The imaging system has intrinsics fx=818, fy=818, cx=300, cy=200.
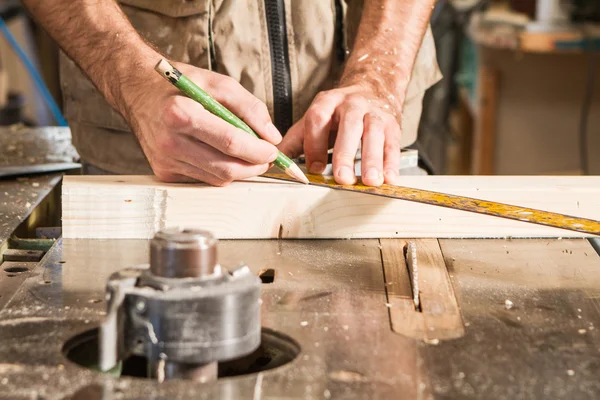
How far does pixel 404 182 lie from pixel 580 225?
32 cm

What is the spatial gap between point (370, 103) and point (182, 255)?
0.79m

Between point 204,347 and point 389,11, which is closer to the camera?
point 204,347

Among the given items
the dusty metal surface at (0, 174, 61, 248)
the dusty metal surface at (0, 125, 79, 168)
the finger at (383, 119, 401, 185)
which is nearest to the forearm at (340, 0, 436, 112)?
the finger at (383, 119, 401, 185)

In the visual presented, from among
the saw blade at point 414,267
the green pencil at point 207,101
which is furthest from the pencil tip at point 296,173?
the saw blade at point 414,267

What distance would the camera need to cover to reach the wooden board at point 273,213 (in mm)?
1339

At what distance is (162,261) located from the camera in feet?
2.84

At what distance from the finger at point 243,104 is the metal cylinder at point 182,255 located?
522 millimetres

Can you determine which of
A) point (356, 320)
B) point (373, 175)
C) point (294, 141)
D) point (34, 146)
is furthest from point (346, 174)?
point (34, 146)

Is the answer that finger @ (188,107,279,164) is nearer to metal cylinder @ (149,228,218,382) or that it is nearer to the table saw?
the table saw

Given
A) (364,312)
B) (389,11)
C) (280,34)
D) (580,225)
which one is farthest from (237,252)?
(389,11)

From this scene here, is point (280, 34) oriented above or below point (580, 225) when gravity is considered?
above

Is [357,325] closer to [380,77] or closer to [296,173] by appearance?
[296,173]

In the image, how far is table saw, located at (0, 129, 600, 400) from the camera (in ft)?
2.74

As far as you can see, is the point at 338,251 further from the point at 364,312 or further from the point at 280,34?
the point at 280,34
